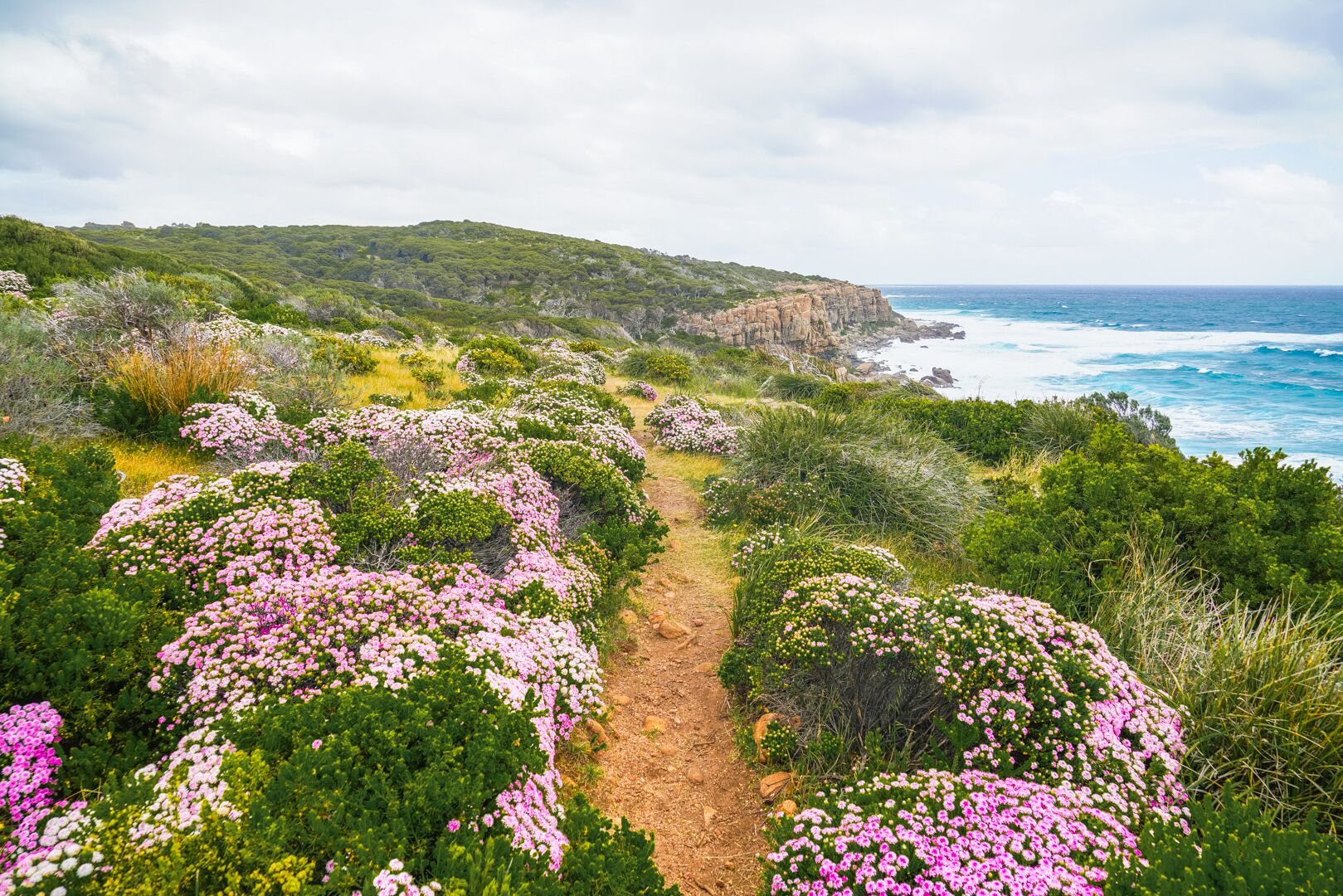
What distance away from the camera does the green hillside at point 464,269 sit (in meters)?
55.8

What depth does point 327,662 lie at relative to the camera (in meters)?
3.42

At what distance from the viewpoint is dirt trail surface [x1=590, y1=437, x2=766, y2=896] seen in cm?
362

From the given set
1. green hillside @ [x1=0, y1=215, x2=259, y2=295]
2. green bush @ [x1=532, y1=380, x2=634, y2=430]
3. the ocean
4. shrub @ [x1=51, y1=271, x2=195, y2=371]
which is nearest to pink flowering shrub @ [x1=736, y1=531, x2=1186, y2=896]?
green bush @ [x1=532, y1=380, x2=634, y2=430]

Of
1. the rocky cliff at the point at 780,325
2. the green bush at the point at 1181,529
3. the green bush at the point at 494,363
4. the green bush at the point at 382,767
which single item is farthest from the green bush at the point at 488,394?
the rocky cliff at the point at 780,325

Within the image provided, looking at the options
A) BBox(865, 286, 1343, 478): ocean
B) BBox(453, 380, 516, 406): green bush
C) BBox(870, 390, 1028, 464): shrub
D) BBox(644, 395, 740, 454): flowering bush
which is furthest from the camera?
BBox(865, 286, 1343, 478): ocean

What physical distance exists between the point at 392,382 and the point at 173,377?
238 inches

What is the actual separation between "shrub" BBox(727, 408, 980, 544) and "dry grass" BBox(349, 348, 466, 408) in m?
6.56

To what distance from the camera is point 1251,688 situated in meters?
3.94

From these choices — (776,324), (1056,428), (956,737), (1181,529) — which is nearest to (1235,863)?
(956,737)

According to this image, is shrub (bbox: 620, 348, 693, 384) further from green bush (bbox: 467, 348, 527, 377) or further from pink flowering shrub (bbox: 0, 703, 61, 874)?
pink flowering shrub (bbox: 0, 703, 61, 874)

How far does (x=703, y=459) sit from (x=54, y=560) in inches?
369

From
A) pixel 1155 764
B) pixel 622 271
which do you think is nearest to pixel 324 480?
pixel 1155 764

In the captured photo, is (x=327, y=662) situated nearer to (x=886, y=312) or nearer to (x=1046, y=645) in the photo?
(x=1046, y=645)

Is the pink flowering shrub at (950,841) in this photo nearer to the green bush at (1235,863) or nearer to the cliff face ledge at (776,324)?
the green bush at (1235,863)
